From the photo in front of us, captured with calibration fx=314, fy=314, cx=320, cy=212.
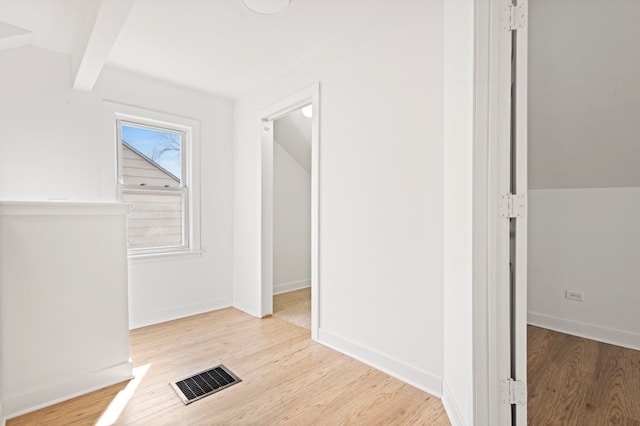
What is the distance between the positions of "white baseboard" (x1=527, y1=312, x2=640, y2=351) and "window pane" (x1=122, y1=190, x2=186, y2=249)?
3.80 metres

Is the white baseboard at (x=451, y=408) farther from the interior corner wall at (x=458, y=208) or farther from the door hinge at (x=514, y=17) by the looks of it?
the door hinge at (x=514, y=17)

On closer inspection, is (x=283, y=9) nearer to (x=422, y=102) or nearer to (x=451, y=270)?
(x=422, y=102)

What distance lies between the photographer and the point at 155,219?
3389 mm

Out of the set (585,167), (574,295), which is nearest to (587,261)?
(574,295)

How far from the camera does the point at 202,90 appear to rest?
11.7 feet

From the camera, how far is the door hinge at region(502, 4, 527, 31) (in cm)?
137

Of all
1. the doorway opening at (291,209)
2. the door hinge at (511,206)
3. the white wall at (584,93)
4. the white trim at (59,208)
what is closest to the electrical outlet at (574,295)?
the white wall at (584,93)

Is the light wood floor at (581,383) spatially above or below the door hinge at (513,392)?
below

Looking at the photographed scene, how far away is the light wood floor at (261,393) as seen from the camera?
68.7 inches

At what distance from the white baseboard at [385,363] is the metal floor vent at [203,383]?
827mm

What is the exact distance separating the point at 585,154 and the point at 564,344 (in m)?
1.57

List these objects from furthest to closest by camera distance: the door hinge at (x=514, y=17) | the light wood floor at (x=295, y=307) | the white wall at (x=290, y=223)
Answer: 1. the white wall at (x=290, y=223)
2. the light wood floor at (x=295, y=307)
3. the door hinge at (x=514, y=17)

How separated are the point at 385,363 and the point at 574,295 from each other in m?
1.95

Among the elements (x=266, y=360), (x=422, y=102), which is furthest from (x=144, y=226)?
(x=422, y=102)
